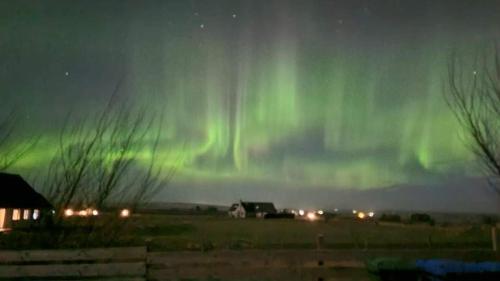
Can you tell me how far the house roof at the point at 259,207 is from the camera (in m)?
98.3

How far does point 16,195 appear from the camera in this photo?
127 ft

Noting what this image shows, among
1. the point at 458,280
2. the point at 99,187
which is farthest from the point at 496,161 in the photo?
the point at 99,187

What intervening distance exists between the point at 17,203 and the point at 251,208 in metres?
64.2

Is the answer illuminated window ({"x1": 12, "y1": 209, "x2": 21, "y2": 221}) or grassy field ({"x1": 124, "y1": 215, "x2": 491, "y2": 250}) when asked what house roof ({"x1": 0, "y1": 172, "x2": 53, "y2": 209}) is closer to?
illuminated window ({"x1": 12, "y1": 209, "x2": 21, "y2": 221})

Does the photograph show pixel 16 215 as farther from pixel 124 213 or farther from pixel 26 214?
pixel 124 213

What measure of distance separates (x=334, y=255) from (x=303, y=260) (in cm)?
65

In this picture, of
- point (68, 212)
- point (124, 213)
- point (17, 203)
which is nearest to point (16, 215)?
point (17, 203)

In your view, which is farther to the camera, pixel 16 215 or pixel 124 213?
pixel 16 215

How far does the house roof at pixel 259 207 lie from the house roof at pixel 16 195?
193 ft

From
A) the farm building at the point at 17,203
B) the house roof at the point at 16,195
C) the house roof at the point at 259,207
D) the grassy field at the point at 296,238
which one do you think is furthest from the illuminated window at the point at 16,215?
the house roof at the point at 259,207

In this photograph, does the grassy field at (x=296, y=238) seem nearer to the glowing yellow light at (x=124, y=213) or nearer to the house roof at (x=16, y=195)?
the glowing yellow light at (x=124, y=213)

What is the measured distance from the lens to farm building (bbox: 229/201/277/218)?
94275 millimetres

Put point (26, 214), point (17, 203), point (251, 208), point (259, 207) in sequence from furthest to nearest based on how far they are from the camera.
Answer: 1. point (259, 207)
2. point (251, 208)
3. point (26, 214)
4. point (17, 203)

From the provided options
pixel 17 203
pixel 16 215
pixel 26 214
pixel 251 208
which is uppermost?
pixel 251 208
